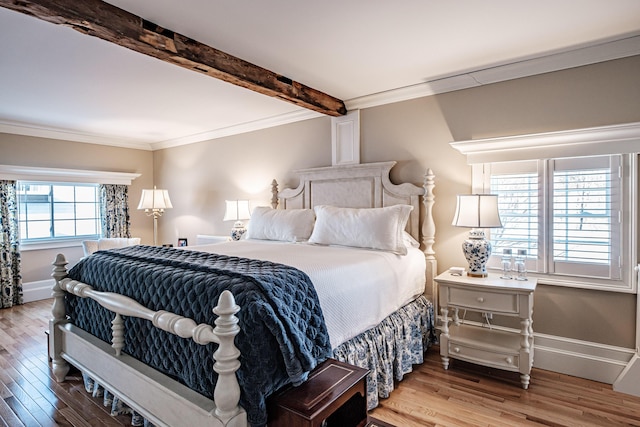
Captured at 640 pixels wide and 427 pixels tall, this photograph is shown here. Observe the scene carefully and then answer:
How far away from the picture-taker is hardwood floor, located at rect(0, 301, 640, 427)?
204cm

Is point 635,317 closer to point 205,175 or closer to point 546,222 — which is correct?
point 546,222

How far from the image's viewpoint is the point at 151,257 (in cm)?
232

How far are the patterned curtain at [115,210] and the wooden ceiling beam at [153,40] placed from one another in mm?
3842

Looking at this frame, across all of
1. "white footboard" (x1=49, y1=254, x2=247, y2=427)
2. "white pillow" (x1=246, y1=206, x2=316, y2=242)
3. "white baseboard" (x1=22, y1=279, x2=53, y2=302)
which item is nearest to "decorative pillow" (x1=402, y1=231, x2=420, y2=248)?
"white pillow" (x1=246, y1=206, x2=316, y2=242)

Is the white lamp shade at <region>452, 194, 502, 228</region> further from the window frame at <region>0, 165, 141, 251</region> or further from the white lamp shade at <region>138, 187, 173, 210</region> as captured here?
the window frame at <region>0, 165, 141, 251</region>

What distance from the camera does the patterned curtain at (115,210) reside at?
18.0 feet

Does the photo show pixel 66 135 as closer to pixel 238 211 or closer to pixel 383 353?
pixel 238 211

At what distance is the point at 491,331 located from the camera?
9.26 ft

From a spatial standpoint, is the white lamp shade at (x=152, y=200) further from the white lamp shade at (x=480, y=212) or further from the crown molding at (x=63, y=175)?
the white lamp shade at (x=480, y=212)

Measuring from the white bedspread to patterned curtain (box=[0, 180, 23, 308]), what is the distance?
3.30 metres

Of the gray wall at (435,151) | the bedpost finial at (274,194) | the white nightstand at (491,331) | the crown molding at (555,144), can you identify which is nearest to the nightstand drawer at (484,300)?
the white nightstand at (491,331)

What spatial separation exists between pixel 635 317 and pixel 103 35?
3.83 meters

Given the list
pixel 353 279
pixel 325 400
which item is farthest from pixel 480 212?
pixel 325 400

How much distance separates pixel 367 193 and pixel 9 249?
15.0 feet
